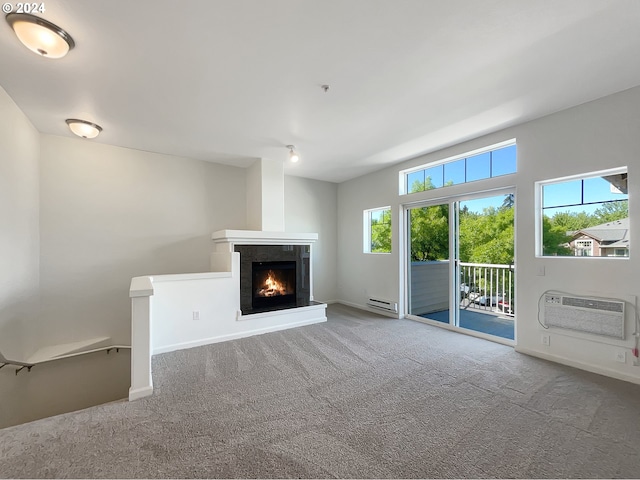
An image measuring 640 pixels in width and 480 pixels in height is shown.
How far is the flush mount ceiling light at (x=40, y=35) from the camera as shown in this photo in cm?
172

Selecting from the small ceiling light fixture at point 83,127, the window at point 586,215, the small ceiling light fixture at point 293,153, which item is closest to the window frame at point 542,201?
the window at point 586,215

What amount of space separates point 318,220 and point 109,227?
12.2ft

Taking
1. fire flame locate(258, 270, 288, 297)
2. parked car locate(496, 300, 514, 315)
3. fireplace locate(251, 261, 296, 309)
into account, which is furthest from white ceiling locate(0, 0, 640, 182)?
parked car locate(496, 300, 514, 315)

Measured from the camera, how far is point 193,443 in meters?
1.78

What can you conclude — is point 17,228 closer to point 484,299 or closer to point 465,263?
point 465,263

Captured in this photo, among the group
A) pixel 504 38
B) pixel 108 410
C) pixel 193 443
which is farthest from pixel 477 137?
pixel 108 410

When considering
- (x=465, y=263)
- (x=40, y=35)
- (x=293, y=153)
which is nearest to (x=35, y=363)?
(x=40, y=35)

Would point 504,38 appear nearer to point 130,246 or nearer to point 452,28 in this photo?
point 452,28

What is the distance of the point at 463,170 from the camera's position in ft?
13.1

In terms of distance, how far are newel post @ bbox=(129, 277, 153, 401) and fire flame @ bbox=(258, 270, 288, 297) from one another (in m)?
2.06

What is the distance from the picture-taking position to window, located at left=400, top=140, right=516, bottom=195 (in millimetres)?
3553

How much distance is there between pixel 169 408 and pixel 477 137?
465cm

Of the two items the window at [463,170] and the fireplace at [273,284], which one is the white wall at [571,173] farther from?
the fireplace at [273,284]

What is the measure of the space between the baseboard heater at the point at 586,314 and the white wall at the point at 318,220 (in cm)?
390
